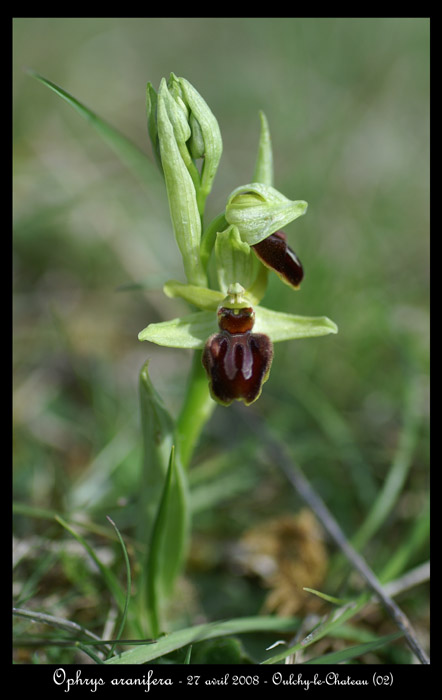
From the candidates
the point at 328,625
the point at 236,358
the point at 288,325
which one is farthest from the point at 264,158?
the point at 328,625

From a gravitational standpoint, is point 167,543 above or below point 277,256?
below

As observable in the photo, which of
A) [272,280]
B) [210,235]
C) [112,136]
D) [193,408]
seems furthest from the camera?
[272,280]

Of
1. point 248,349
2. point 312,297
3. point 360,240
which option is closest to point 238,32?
point 360,240

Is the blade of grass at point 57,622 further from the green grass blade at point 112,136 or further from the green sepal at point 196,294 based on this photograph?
the green grass blade at point 112,136

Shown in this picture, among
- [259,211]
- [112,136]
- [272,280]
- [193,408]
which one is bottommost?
[193,408]

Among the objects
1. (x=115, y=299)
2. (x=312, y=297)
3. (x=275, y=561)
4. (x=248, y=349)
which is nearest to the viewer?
(x=248, y=349)

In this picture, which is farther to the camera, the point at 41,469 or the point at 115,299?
the point at 115,299

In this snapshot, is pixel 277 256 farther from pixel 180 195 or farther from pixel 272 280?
pixel 272 280
